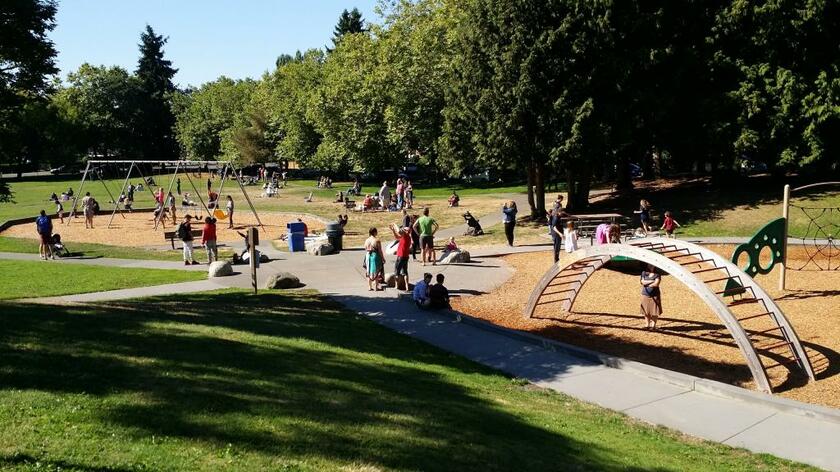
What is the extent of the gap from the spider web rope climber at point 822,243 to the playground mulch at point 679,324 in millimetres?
1277

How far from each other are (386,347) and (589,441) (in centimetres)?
492

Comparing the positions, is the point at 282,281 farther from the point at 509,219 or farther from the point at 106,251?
the point at 106,251

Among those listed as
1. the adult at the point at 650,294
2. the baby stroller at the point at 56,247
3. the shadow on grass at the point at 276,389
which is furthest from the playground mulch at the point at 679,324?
the baby stroller at the point at 56,247

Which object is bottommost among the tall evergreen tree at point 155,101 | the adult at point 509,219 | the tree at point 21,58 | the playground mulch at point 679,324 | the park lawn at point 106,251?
the playground mulch at point 679,324

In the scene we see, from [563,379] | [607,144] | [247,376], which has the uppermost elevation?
[607,144]

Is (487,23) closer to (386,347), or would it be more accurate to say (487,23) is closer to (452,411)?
(386,347)

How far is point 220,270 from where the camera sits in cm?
2019

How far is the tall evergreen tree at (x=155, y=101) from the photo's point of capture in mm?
101062

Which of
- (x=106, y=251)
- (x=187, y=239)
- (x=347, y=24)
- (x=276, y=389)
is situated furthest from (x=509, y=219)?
(x=347, y=24)

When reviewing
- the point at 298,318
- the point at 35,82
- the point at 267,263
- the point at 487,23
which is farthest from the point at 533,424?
the point at 487,23

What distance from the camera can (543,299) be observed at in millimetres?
17672

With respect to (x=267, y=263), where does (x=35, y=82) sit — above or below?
above

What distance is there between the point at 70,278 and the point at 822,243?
26189mm

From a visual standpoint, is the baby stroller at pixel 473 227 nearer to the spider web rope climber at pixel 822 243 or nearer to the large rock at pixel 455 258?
the large rock at pixel 455 258
